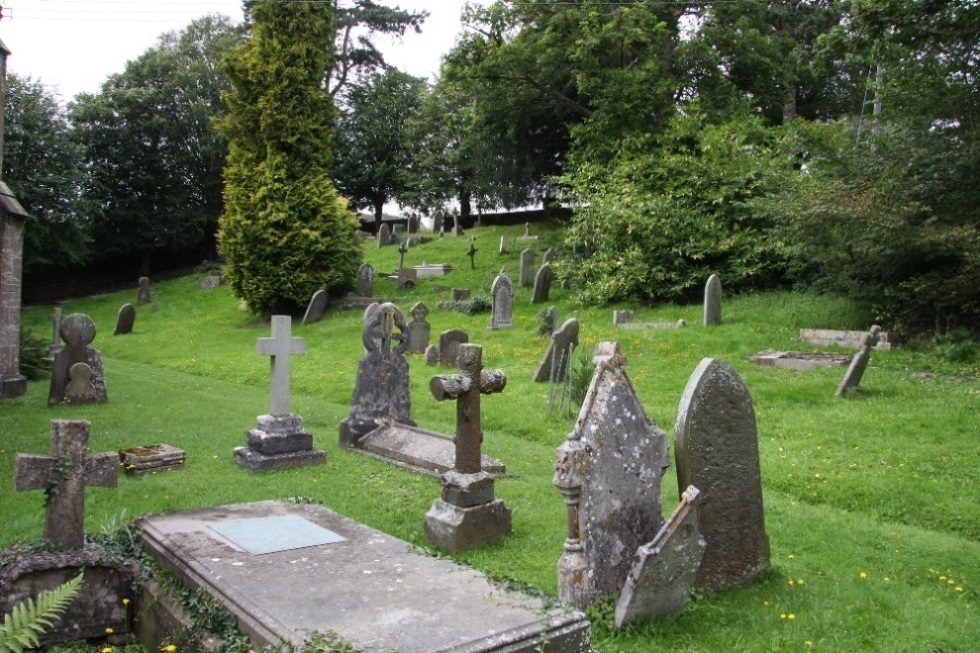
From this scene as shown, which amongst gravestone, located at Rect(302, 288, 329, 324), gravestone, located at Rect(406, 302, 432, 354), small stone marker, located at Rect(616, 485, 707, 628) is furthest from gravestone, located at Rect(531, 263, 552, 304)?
small stone marker, located at Rect(616, 485, 707, 628)

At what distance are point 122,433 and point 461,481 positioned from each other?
5910mm

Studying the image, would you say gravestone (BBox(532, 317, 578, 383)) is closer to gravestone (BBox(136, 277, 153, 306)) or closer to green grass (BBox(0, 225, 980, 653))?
green grass (BBox(0, 225, 980, 653))

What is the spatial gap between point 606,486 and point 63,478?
3481mm

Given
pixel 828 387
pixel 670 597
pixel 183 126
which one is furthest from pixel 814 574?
pixel 183 126

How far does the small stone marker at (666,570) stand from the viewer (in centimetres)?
494

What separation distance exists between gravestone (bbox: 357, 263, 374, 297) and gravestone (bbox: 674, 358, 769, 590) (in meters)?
22.3

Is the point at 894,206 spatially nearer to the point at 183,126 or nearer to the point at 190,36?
the point at 183,126

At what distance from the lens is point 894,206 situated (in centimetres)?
1437

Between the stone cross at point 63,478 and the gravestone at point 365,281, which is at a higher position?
the gravestone at point 365,281

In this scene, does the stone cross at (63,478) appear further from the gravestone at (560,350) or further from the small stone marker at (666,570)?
the gravestone at (560,350)

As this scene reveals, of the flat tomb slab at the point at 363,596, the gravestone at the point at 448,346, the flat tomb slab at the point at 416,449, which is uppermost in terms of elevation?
the gravestone at the point at 448,346

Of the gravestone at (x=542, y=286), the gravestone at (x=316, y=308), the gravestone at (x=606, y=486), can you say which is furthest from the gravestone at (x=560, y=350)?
the gravestone at (x=316, y=308)

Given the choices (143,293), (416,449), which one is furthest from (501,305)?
(143,293)

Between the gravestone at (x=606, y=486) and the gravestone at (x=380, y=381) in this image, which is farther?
the gravestone at (x=380, y=381)
